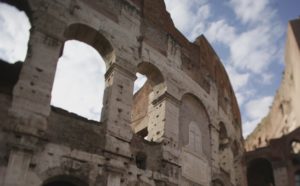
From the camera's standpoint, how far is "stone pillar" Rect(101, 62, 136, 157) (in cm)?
752

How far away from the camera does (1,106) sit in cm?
604

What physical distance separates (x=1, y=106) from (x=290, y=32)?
23.6 meters

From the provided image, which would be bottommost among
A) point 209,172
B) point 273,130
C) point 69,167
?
point 69,167

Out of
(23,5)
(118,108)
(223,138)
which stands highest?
Result: (23,5)

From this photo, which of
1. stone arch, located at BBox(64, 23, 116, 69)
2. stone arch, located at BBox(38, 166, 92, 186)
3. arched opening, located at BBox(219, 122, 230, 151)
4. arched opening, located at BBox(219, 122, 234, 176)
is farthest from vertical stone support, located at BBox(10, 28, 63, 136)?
arched opening, located at BBox(219, 122, 230, 151)

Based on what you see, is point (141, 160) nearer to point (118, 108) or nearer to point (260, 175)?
point (118, 108)

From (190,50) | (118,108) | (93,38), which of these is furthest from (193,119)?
(93,38)

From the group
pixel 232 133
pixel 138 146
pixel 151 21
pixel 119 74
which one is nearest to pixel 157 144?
pixel 138 146

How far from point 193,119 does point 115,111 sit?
12.3ft

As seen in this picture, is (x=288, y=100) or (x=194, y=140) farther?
(x=288, y=100)

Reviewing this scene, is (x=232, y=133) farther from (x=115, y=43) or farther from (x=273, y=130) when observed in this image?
(x=273, y=130)

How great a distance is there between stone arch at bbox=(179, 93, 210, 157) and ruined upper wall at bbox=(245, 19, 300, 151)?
40.3 feet

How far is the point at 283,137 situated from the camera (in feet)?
55.7

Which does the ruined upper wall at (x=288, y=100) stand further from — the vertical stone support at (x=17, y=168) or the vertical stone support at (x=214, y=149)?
the vertical stone support at (x=17, y=168)
